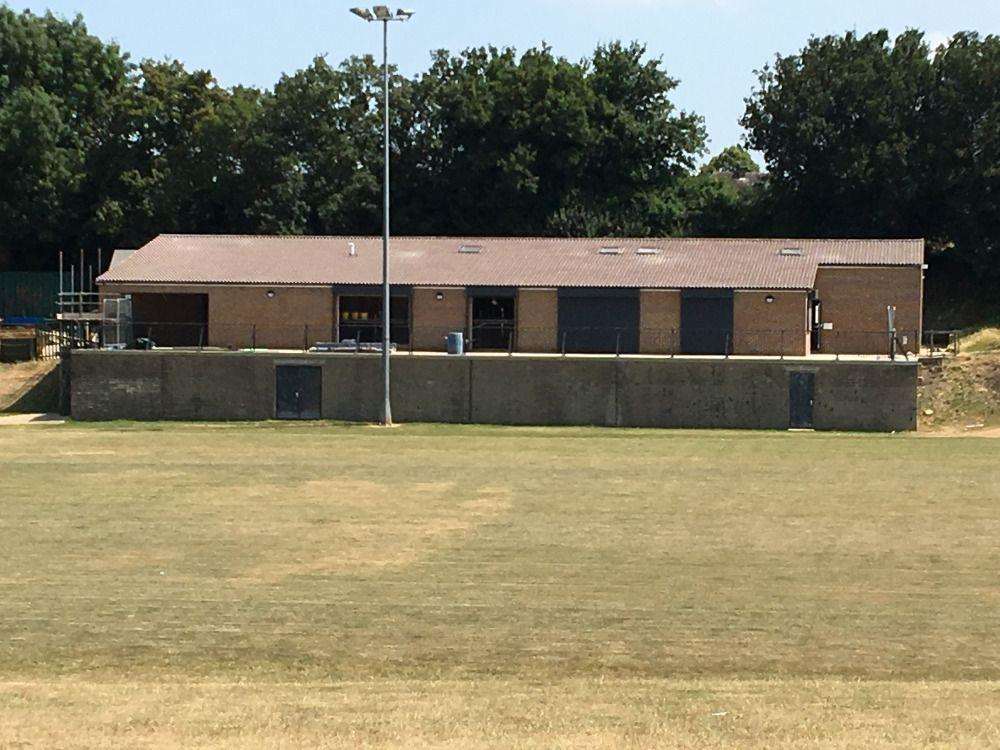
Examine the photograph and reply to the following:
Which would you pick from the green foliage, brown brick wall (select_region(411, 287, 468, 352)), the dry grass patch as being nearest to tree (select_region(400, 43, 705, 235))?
the green foliage

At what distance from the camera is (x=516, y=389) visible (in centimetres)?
5916

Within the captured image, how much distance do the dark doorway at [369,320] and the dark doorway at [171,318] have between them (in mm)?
5454

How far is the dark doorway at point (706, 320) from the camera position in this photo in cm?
6144

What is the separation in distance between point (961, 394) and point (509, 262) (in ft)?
58.7

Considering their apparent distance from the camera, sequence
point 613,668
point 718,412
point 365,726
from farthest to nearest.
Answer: point 718,412
point 613,668
point 365,726

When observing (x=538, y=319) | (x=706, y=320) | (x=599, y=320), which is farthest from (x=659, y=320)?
(x=538, y=319)

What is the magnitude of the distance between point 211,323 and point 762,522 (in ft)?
117

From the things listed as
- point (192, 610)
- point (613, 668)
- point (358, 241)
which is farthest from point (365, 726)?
point (358, 241)

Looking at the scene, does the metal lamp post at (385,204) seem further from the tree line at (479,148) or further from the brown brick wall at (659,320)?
the tree line at (479,148)

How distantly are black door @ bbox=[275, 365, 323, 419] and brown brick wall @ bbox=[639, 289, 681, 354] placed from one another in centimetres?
1210

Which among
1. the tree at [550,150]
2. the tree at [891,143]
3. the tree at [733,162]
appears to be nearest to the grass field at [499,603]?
the tree at [891,143]

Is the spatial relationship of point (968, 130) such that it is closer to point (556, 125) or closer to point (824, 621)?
point (556, 125)

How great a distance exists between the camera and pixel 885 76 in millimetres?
80312

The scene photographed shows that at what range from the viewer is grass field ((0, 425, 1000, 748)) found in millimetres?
18203
